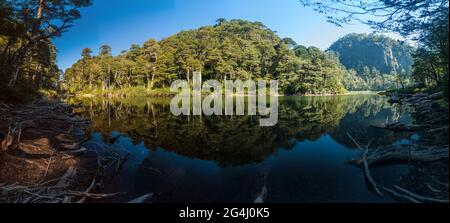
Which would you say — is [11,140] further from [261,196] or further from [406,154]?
[406,154]

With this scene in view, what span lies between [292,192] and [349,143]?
6604 mm

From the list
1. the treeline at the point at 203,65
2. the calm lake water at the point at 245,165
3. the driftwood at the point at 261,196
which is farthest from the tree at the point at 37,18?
the treeline at the point at 203,65

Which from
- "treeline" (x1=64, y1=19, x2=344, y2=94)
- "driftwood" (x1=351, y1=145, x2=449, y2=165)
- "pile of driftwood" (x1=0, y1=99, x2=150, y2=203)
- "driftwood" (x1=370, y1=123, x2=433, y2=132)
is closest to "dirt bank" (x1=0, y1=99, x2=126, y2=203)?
"pile of driftwood" (x1=0, y1=99, x2=150, y2=203)

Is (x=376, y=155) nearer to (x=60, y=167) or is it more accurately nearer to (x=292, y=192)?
(x=292, y=192)

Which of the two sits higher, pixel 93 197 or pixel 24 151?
pixel 24 151

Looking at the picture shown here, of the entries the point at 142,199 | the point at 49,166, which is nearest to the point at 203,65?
the point at 49,166

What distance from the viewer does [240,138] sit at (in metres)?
13.3

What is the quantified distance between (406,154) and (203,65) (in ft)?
207

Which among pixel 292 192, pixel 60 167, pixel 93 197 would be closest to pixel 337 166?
pixel 292 192

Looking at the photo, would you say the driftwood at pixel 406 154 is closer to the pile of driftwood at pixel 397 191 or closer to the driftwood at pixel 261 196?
the pile of driftwood at pixel 397 191

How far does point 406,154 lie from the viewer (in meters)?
8.23

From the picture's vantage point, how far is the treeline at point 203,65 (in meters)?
68.0
